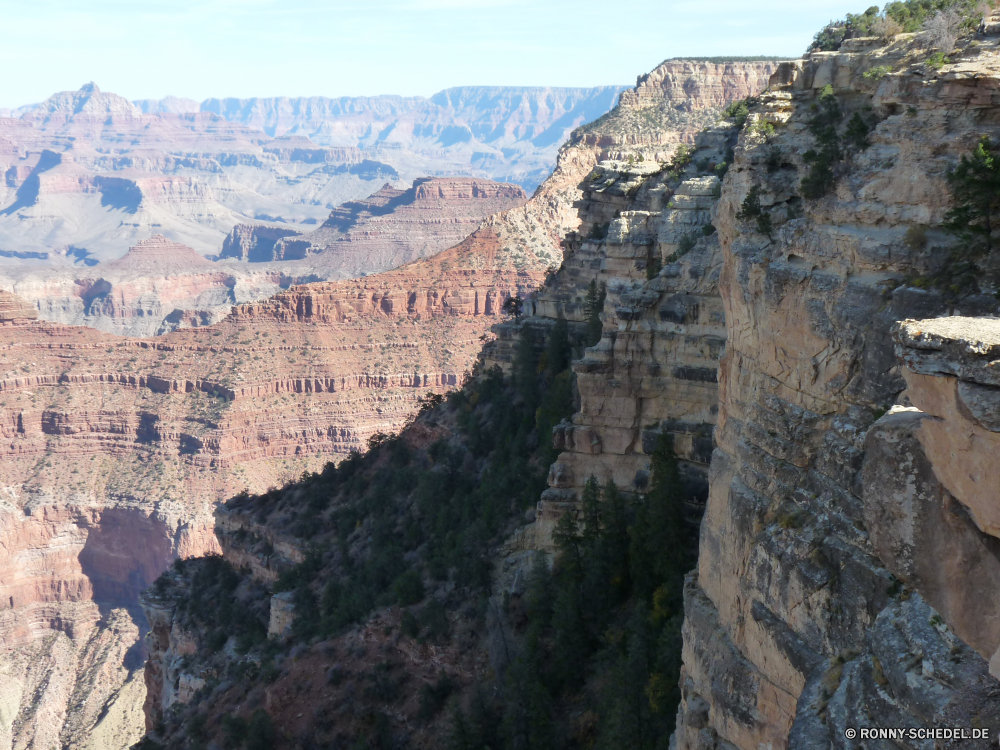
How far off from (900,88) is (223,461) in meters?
99.6

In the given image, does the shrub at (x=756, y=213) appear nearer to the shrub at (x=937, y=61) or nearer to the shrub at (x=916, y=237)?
the shrub at (x=916, y=237)

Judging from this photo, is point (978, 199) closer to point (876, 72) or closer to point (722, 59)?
point (876, 72)

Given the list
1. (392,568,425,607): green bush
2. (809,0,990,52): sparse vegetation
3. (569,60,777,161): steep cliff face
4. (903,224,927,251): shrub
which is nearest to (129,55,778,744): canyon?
(392,568,425,607): green bush

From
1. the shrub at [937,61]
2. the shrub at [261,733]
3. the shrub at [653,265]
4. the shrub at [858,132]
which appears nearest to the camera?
the shrub at [937,61]

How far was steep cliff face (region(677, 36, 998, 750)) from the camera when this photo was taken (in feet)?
37.1

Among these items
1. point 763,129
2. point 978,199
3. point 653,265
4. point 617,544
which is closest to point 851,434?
point 978,199

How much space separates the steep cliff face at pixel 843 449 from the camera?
1130 centimetres

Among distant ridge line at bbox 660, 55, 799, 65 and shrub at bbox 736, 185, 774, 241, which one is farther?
distant ridge line at bbox 660, 55, 799, 65

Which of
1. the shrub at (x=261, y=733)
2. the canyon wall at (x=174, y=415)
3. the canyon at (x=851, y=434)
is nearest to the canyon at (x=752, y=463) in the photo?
the canyon at (x=851, y=434)

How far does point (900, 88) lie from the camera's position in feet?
51.5

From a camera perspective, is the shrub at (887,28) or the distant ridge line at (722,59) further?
the distant ridge line at (722,59)

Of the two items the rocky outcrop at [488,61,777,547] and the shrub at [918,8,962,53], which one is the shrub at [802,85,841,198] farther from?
the rocky outcrop at [488,61,777,547]

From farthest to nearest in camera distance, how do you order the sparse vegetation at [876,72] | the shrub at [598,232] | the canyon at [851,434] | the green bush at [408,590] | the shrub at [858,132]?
the shrub at [598,232], the green bush at [408,590], the sparse vegetation at [876,72], the shrub at [858,132], the canyon at [851,434]

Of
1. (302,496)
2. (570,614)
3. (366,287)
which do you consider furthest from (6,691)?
(570,614)
